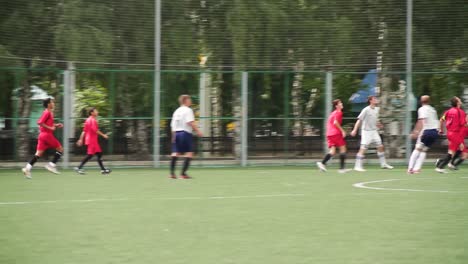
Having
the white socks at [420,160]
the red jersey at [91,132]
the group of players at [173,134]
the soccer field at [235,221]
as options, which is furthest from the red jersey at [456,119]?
the red jersey at [91,132]

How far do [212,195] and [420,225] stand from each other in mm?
4759

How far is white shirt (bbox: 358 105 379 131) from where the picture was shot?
2059 cm

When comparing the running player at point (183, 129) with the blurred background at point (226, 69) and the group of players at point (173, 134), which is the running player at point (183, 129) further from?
the blurred background at point (226, 69)

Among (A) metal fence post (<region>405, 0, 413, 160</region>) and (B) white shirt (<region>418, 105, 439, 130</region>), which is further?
(A) metal fence post (<region>405, 0, 413, 160</region>)

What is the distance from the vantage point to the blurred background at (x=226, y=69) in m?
23.1

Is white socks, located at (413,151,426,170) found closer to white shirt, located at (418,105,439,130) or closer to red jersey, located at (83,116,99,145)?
white shirt, located at (418,105,439,130)

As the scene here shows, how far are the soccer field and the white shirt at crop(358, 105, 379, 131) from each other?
3.97 meters

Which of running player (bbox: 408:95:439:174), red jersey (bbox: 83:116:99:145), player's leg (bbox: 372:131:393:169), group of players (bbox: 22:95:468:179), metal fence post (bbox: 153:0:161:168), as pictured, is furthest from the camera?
metal fence post (bbox: 153:0:161:168)

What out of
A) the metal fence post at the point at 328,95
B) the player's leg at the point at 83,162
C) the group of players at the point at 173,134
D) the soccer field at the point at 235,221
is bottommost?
the soccer field at the point at 235,221

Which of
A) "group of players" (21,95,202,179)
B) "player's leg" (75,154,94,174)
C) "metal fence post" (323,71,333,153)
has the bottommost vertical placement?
"player's leg" (75,154,94,174)

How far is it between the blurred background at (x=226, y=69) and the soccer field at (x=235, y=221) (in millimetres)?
6222

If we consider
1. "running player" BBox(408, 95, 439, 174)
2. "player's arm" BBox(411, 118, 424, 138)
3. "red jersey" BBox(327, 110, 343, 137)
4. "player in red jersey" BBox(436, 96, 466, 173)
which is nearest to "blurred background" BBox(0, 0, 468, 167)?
"player's arm" BBox(411, 118, 424, 138)

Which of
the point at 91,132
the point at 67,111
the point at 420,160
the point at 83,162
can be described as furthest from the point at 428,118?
the point at 67,111

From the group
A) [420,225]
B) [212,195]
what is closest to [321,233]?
[420,225]
